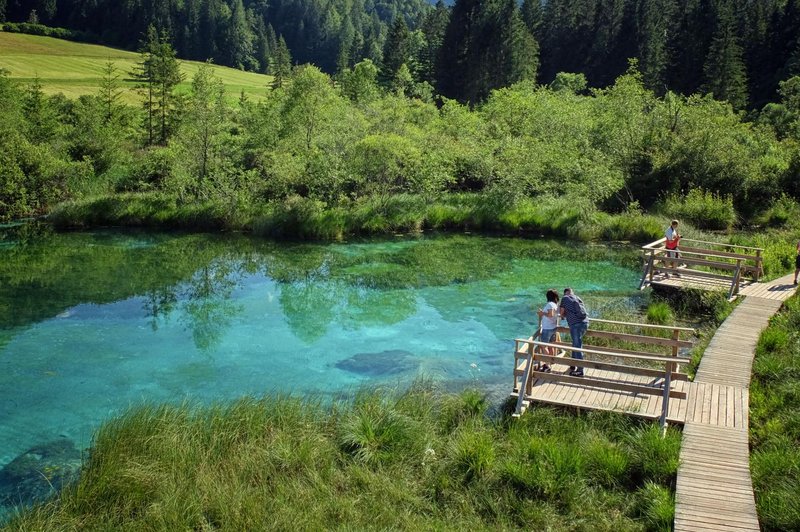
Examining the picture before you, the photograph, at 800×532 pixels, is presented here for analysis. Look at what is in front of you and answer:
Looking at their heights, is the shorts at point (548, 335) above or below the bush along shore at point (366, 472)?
above

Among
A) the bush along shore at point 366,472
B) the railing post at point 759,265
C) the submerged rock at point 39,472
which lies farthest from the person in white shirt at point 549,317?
the railing post at point 759,265

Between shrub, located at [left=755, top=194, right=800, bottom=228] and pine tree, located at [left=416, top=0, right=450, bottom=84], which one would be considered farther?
pine tree, located at [left=416, top=0, right=450, bottom=84]

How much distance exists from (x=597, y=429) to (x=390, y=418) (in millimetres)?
3877

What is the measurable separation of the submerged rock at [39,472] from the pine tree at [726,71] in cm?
6510

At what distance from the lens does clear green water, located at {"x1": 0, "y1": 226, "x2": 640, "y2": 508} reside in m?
15.5

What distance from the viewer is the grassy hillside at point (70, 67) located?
72812 millimetres

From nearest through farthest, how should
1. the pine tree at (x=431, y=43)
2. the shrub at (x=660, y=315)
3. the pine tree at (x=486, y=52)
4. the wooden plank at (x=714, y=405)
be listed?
the wooden plank at (x=714, y=405) < the shrub at (x=660, y=315) < the pine tree at (x=486, y=52) < the pine tree at (x=431, y=43)

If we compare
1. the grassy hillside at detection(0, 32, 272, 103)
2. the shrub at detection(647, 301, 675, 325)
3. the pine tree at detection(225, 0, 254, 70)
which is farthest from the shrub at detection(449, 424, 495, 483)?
the pine tree at detection(225, 0, 254, 70)

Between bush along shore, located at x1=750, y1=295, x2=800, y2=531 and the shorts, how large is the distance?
4167mm

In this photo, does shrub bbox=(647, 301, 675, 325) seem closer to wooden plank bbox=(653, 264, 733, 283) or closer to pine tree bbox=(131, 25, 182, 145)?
wooden plank bbox=(653, 264, 733, 283)

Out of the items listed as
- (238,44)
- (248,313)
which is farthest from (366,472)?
(238,44)

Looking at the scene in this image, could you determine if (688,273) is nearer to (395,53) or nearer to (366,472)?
(366,472)

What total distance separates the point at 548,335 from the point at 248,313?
11.9 meters

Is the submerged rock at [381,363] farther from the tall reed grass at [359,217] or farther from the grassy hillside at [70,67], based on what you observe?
the grassy hillside at [70,67]
